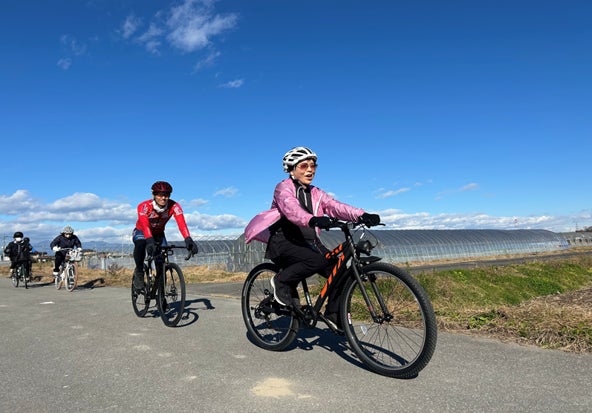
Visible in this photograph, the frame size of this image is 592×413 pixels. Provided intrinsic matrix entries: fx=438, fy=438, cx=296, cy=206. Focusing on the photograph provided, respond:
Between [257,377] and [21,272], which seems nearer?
[257,377]

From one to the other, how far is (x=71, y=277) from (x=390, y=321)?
468 inches

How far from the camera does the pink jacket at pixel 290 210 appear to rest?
4266 mm

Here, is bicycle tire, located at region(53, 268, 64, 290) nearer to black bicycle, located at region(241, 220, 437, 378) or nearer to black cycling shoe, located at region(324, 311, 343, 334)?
black bicycle, located at region(241, 220, 437, 378)

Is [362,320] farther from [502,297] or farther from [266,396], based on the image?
[502,297]

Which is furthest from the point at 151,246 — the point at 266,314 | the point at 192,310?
the point at 266,314

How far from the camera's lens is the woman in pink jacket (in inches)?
175

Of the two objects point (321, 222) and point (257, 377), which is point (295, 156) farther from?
point (257, 377)

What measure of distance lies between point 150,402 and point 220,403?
0.54 metres

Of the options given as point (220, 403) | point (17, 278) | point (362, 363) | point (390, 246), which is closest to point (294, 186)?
point (362, 363)

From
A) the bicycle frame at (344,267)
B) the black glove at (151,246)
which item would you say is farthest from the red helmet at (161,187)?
the bicycle frame at (344,267)

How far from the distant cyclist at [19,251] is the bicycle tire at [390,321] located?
47.9 ft

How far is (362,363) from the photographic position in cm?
414

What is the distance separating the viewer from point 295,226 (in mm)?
4664

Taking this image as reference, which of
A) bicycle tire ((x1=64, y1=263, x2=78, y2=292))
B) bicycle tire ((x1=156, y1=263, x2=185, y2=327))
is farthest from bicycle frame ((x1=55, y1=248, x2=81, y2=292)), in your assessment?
bicycle tire ((x1=156, y1=263, x2=185, y2=327))
